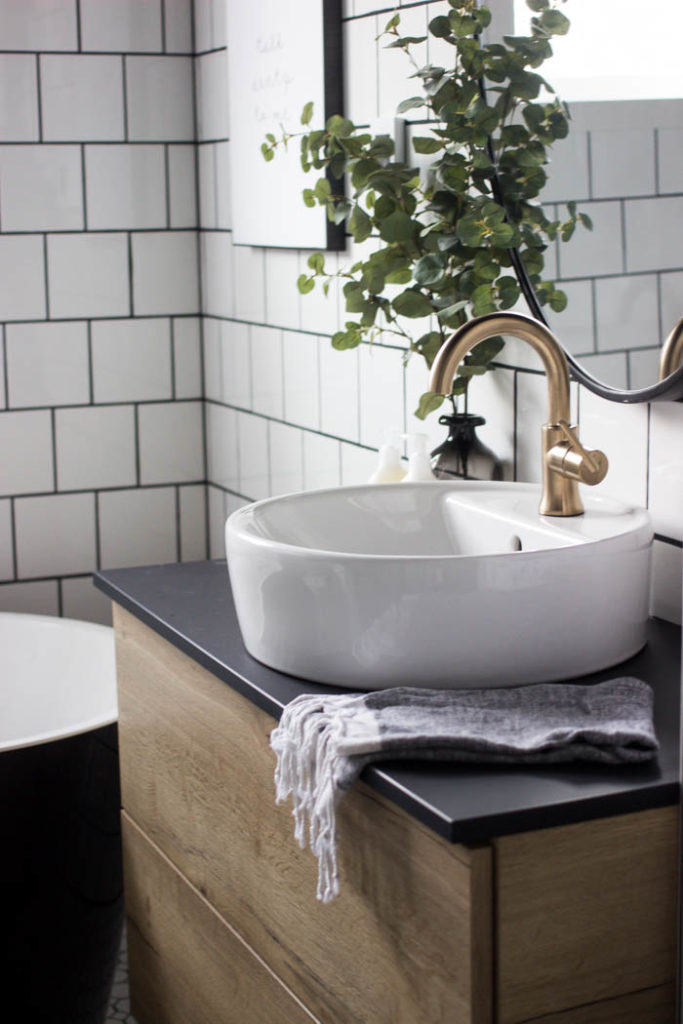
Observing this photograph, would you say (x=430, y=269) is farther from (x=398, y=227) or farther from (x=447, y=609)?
(x=447, y=609)

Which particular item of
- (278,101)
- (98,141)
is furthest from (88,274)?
(278,101)

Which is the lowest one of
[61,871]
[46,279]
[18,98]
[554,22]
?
[61,871]

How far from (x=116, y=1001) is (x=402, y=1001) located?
127 cm

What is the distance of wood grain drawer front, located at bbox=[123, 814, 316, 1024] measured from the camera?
1.46 meters

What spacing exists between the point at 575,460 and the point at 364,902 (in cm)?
51

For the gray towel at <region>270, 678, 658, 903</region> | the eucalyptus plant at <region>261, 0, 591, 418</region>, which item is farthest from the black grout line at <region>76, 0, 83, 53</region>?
the gray towel at <region>270, 678, 658, 903</region>

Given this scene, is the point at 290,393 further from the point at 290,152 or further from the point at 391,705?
the point at 391,705

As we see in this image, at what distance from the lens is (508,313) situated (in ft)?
4.67

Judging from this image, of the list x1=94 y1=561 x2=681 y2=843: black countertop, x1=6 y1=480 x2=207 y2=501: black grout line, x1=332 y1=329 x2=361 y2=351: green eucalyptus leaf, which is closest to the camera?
x1=94 y1=561 x2=681 y2=843: black countertop

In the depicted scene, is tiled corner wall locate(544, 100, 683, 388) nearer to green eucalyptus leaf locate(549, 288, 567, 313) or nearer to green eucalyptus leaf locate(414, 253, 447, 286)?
green eucalyptus leaf locate(549, 288, 567, 313)

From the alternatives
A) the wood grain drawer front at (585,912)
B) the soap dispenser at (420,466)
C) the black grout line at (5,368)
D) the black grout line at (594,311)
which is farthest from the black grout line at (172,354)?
the wood grain drawer front at (585,912)

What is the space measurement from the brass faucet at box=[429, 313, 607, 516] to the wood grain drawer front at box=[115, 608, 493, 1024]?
0.40m

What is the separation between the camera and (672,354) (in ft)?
4.73

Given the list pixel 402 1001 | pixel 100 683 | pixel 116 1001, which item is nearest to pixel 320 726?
pixel 402 1001
